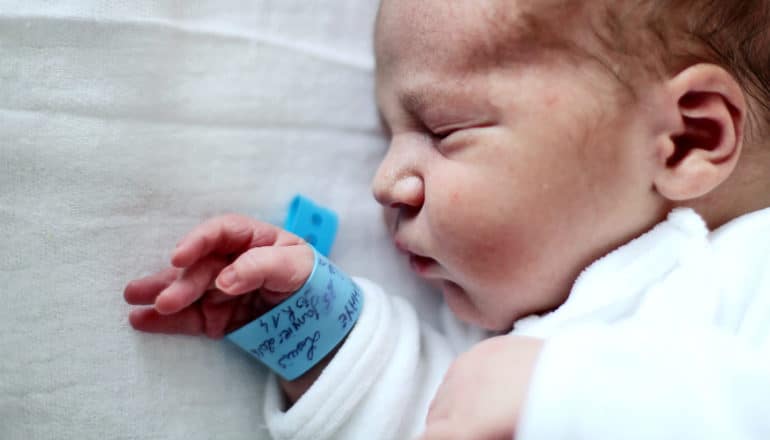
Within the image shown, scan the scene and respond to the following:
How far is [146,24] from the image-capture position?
0.98 meters

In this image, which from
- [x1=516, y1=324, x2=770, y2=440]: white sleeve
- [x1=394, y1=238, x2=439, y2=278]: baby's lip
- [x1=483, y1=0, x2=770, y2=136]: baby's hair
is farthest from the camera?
[x1=394, y1=238, x2=439, y2=278]: baby's lip

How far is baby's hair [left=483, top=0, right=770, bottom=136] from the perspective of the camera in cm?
91

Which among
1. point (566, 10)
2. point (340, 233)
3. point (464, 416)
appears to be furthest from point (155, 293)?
point (566, 10)

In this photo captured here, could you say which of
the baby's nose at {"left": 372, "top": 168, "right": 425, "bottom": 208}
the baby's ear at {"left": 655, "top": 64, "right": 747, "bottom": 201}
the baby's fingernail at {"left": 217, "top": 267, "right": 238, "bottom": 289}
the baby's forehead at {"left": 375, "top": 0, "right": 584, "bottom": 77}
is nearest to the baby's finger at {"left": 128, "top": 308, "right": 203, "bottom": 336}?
the baby's fingernail at {"left": 217, "top": 267, "right": 238, "bottom": 289}

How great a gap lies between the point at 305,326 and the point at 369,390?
127mm

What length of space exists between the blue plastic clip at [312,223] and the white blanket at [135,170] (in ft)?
0.08

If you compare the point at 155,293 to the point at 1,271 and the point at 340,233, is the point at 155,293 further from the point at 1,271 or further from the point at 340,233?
the point at 340,233

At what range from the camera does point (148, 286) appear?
0.96 meters

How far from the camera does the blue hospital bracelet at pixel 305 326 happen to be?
38.9 inches

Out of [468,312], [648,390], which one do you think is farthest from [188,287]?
[648,390]

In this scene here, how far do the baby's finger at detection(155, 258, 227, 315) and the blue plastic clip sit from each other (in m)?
0.12

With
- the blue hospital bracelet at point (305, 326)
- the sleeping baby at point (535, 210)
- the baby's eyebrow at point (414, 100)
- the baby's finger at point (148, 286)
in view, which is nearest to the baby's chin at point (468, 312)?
the sleeping baby at point (535, 210)

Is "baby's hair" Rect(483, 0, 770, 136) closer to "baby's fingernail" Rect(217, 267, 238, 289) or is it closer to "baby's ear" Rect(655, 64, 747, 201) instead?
"baby's ear" Rect(655, 64, 747, 201)

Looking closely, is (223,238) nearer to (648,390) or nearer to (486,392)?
(486,392)
